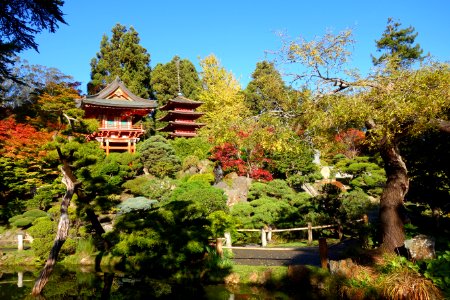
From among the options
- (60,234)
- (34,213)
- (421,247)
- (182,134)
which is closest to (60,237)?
(60,234)

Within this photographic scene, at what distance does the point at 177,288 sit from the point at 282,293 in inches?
103

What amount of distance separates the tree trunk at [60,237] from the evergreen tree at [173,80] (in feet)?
77.6

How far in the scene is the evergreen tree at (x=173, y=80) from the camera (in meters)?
32.5

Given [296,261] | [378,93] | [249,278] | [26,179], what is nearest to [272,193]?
[296,261]

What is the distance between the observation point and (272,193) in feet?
53.6

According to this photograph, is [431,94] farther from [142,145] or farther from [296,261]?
[142,145]

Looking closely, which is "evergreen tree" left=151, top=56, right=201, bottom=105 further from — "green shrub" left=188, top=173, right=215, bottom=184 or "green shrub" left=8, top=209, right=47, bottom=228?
"green shrub" left=8, top=209, right=47, bottom=228

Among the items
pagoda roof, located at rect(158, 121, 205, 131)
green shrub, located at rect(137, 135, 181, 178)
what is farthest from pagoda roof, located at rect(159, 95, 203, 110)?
green shrub, located at rect(137, 135, 181, 178)

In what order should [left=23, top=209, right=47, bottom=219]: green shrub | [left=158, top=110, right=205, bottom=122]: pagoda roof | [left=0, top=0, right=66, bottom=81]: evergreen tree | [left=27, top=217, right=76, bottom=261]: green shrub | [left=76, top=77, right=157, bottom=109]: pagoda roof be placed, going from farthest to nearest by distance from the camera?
1. [left=158, top=110, right=205, bottom=122]: pagoda roof
2. [left=76, top=77, right=157, bottom=109]: pagoda roof
3. [left=23, top=209, right=47, bottom=219]: green shrub
4. [left=27, top=217, right=76, bottom=261]: green shrub
5. [left=0, top=0, right=66, bottom=81]: evergreen tree

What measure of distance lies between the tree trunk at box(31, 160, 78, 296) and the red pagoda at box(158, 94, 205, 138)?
17730mm

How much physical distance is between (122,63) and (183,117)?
9.83 metres

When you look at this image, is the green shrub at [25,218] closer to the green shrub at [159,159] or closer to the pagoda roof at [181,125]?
the green shrub at [159,159]

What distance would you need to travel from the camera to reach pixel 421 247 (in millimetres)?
6082

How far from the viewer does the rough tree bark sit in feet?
25.4
